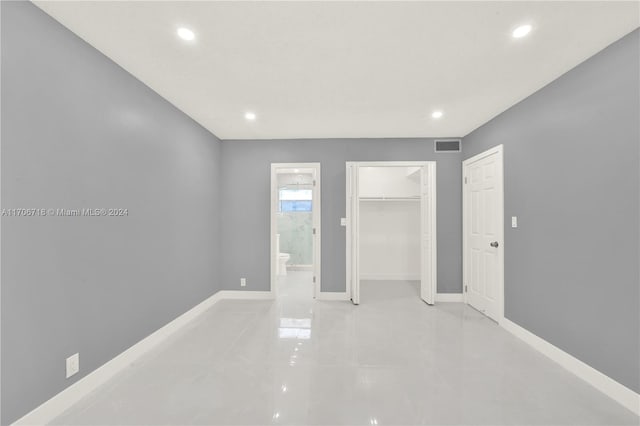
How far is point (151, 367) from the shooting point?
Result: 216 cm

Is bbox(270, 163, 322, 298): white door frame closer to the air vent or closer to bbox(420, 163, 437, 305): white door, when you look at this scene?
bbox(420, 163, 437, 305): white door

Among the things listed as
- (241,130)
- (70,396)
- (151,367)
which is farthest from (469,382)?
(241,130)

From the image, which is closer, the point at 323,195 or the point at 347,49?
the point at 347,49

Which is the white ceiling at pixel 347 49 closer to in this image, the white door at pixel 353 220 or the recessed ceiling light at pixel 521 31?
the recessed ceiling light at pixel 521 31

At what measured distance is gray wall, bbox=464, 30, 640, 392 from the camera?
174 centimetres

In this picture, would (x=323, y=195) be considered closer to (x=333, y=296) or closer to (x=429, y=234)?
(x=333, y=296)

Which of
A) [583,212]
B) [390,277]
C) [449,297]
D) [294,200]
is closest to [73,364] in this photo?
[583,212]

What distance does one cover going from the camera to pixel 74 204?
1.76 metres

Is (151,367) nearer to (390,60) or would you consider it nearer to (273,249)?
(273,249)

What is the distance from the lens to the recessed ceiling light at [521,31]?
5.48 feet

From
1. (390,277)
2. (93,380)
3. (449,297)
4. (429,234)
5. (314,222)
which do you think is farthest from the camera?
(390,277)

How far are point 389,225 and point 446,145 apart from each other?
1967 millimetres
